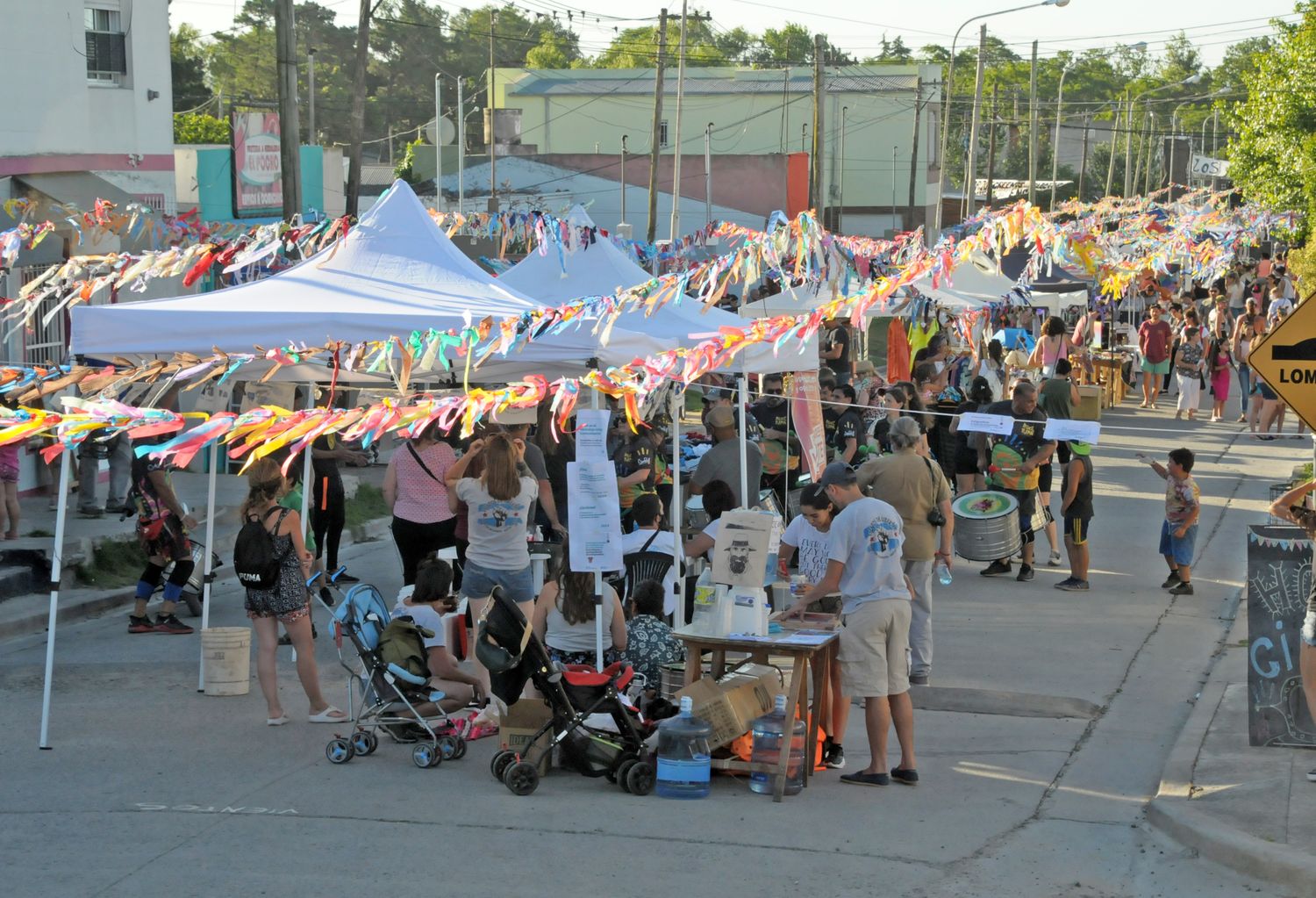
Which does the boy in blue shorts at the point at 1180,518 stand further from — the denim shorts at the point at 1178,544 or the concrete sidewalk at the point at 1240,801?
the concrete sidewalk at the point at 1240,801

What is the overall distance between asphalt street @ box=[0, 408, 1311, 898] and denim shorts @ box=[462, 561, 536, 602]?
118 cm

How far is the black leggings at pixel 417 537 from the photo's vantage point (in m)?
10.9

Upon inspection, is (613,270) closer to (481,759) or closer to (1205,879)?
(481,759)

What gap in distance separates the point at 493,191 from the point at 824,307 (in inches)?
1772

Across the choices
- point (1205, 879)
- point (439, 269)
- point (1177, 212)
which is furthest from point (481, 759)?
point (1177, 212)

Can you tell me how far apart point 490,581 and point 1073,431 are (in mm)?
3915

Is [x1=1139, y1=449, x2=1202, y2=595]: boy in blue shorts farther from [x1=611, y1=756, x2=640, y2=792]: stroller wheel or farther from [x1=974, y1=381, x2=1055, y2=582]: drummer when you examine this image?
[x1=611, y1=756, x2=640, y2=792]: stroller wheel

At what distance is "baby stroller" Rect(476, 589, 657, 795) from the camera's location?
7480 mm

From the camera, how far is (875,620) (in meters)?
7.68

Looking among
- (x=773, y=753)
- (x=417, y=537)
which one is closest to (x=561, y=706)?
(x=773, y=753)

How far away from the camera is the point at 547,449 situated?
13.2 meters

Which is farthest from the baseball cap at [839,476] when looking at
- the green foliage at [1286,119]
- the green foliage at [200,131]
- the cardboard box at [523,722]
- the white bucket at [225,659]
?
the green foliage at [200,131]

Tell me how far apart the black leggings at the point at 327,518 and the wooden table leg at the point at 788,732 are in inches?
228

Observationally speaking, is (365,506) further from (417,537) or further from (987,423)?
(987,423)
